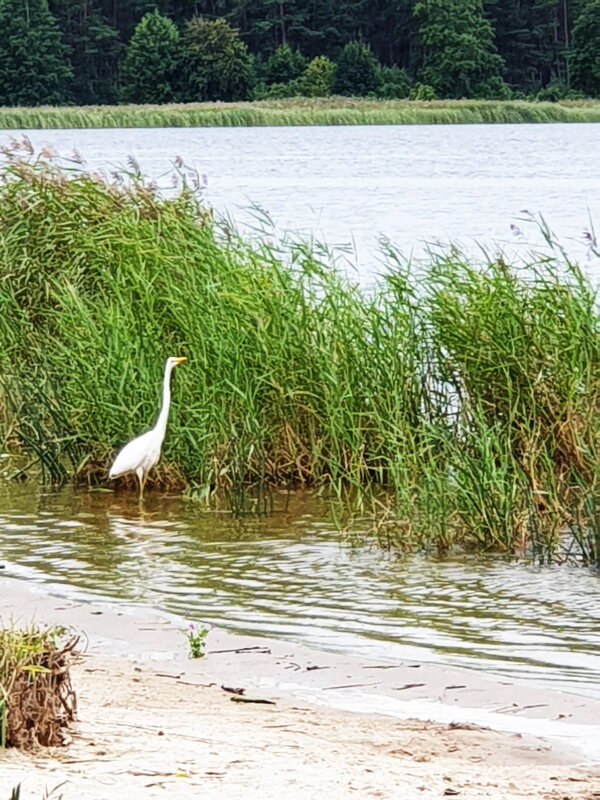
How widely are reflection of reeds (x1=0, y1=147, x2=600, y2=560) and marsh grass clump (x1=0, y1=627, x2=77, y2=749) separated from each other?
153 inches

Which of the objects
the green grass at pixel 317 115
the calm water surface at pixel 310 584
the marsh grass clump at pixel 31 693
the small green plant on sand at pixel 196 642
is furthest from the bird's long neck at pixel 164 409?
the green grass at pixel 317 115

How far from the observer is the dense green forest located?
268 feet

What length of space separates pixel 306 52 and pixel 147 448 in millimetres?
81270

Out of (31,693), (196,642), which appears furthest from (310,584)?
(31,693)

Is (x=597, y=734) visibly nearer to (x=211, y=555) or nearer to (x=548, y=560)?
(x=548, y=560)

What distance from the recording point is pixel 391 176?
3997 cm

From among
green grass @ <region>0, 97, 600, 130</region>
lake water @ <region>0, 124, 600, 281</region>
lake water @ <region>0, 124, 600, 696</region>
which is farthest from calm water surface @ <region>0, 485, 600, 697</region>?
green grass @ <region>0, 97, 600, 130</region>

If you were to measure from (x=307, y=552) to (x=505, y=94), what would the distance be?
248 ft

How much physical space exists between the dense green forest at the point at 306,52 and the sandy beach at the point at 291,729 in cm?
7285

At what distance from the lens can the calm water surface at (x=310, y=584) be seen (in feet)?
22.0

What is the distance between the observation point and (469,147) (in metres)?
52.7

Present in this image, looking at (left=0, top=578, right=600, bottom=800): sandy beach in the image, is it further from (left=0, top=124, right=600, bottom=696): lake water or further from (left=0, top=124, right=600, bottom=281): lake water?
(left=0, top=124, right=600, bottom=281): lake water

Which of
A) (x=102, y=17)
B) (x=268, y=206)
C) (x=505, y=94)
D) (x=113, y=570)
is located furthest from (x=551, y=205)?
(x=102, y=17)

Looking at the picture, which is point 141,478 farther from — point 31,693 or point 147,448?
point 31,693
